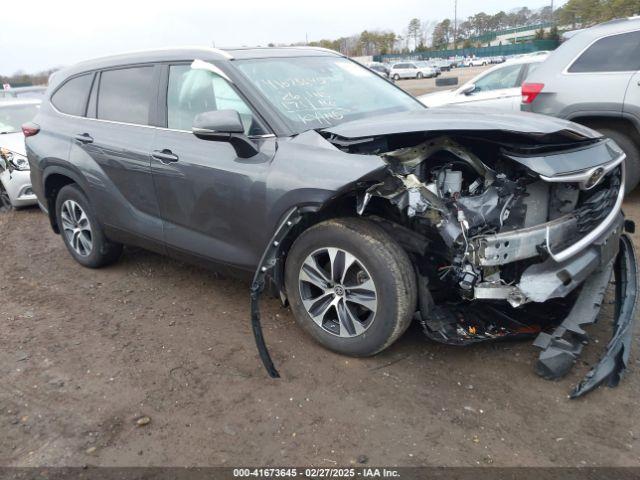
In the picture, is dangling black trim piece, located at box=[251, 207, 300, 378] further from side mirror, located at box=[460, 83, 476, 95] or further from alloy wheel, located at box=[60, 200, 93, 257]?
side mirror, located at box=[460, 83, 476, 95]

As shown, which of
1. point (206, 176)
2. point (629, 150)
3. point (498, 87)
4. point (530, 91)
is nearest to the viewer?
point (206, 176)

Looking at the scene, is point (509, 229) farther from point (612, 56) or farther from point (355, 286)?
point (612, 56)

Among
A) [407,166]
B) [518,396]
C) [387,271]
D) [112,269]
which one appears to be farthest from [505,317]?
[112,269]

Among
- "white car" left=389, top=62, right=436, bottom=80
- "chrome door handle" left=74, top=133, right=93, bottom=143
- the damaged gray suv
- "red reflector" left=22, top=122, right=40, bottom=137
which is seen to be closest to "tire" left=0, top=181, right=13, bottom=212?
"red reflector" left=22, top=122, right=40, bottom=137

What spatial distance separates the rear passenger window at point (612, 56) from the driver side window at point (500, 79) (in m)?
2.36

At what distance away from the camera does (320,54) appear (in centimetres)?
435

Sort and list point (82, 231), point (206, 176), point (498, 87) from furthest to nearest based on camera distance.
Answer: point (498, 87)
point (82, 231)
point (206, 176)

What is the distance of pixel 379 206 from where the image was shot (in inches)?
126

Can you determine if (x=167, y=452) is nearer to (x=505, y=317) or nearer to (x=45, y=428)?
(x=45, y=428)

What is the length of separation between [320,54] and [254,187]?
1658 millimetres

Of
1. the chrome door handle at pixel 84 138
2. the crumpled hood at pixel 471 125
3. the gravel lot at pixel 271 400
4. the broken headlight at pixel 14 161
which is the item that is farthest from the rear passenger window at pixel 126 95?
the broken headlight at pixel 14 161

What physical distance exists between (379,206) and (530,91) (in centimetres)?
383

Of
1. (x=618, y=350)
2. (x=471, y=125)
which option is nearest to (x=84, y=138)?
(x=471, y=125)

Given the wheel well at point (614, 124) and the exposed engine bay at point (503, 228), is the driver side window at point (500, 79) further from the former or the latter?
the exposed engine bay at point (503, 228)
